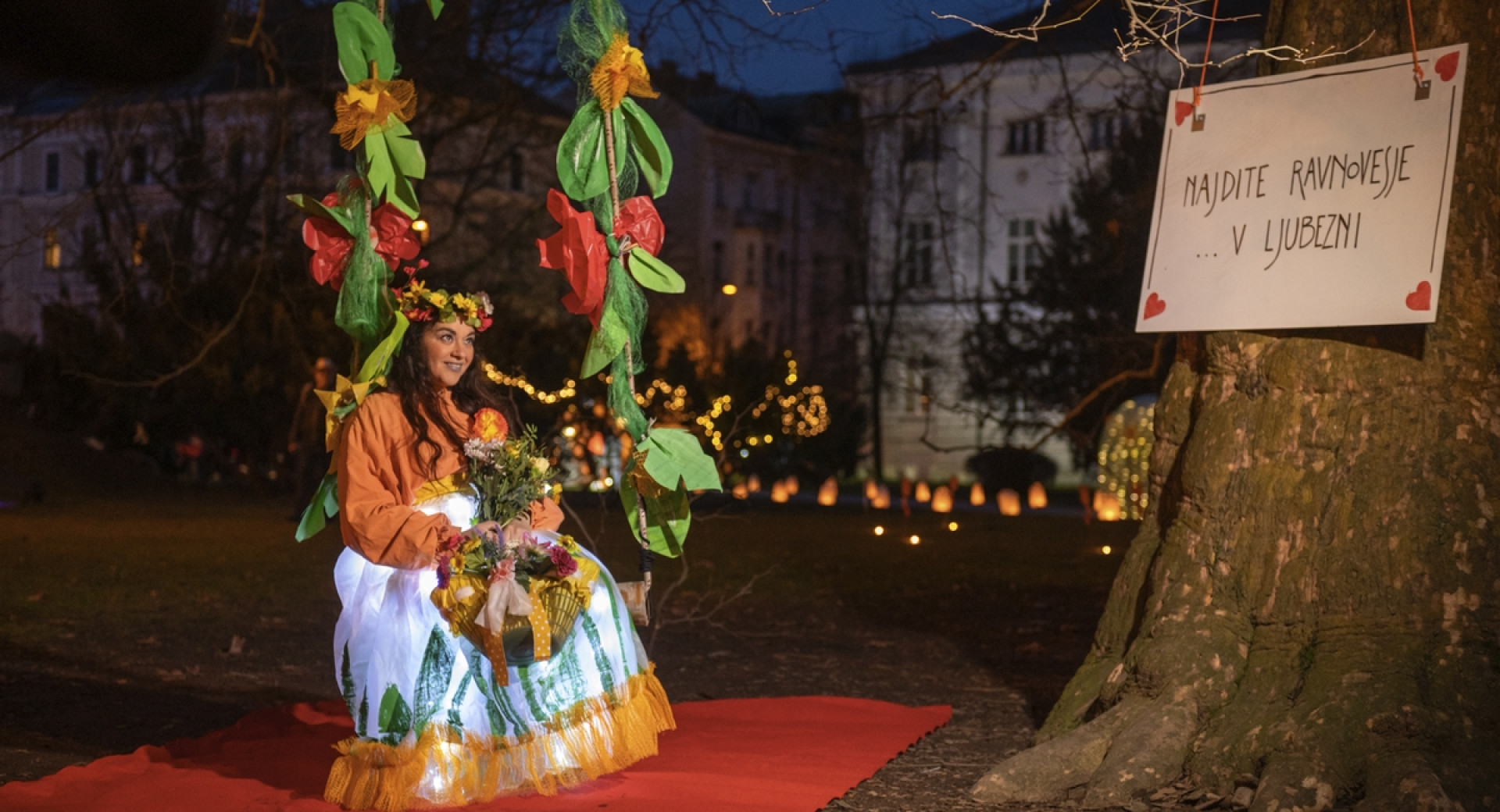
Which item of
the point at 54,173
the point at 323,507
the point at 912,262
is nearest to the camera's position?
the point at 323,507

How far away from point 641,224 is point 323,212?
43.5 inches

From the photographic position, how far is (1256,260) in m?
5.07

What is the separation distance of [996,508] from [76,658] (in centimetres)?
1970

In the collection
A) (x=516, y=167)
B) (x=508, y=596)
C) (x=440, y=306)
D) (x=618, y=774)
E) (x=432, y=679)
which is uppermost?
(x=516, y=167)

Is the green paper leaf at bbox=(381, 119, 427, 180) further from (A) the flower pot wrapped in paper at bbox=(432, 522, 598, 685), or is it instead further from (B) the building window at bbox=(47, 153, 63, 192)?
(B) the building window at bbox=(47, 153, 63, 192)

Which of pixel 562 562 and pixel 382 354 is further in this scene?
pixel 382 354

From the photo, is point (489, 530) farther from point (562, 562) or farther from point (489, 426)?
point (489, 426)

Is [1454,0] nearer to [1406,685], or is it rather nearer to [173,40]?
[1406,685]

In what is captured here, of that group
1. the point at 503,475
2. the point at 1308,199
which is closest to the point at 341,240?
the point at 503,475

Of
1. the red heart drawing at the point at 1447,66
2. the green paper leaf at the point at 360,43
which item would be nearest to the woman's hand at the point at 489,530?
the green paper leaf at the point at 360,43

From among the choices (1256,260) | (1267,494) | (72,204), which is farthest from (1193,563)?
(72,204)

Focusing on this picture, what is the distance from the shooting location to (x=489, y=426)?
4.76 metres

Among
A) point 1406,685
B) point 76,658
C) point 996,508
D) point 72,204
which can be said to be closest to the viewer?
point 1406,685

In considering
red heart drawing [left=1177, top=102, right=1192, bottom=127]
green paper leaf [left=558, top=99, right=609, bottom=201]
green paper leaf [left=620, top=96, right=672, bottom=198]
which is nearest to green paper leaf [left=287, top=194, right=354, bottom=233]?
green paper leaf [left=558, top=99, right=609, bottom=201]
